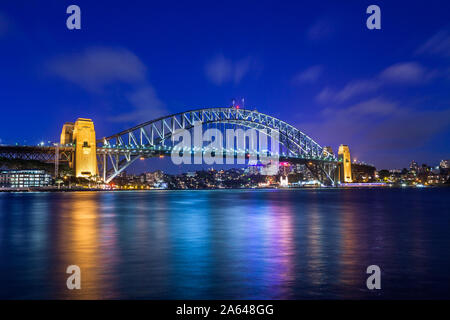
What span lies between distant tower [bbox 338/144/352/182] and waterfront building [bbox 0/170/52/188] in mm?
79831

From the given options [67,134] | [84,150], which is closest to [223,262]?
[84,150]

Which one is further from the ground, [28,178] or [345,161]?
[345,161]

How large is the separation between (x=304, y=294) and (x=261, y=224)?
1256 centimetres

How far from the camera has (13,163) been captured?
7862 cm

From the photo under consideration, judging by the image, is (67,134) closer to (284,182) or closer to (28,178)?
(28,178)

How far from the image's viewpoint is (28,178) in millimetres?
84250

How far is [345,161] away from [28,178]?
3309 inches

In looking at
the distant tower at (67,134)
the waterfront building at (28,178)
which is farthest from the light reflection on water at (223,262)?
the waterfront building at (28,178)

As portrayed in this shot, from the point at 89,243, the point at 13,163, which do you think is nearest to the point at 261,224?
the point at 89,243

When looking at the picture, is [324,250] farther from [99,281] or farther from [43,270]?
[43,270]

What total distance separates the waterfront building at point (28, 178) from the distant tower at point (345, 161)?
262 feet

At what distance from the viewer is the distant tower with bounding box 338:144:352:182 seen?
12254cm

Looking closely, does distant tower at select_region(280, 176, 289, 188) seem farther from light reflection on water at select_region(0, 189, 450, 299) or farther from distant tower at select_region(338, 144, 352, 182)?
light reflection on water at select_region(0, 189, 450, 299)

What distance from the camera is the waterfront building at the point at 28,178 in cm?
8319
